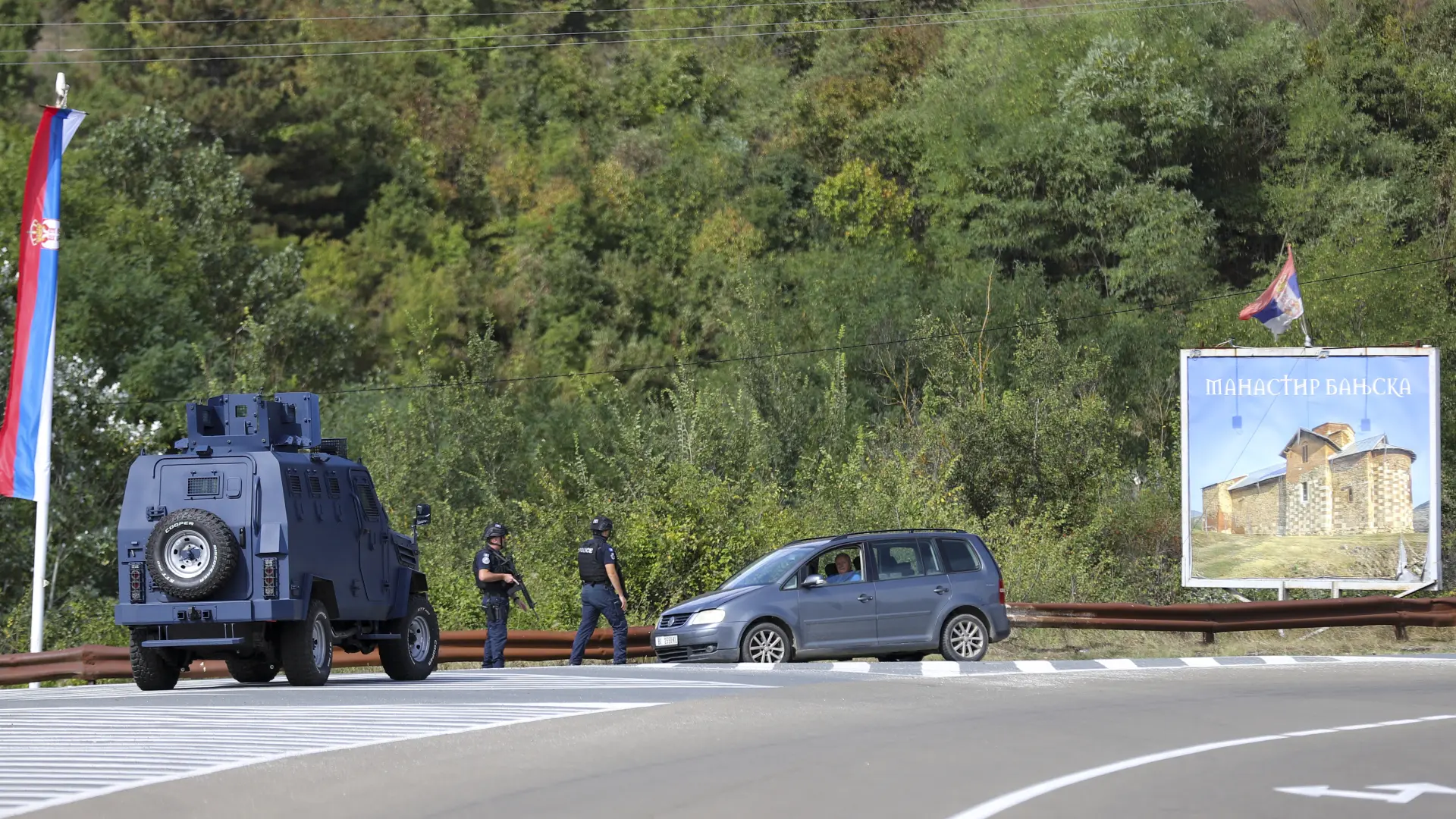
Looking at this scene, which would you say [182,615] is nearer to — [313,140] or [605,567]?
[605,567]

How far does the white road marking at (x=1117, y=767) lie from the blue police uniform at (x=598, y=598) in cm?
982

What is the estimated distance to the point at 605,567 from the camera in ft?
71.3

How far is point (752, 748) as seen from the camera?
12164mm

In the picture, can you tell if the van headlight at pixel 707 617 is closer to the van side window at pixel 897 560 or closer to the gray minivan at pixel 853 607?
the gray minivan at pixel 853 607

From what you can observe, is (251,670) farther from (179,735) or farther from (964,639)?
(964,639)

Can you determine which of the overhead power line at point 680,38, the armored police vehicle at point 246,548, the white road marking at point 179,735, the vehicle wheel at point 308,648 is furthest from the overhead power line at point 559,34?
the white road marking at point 179,735

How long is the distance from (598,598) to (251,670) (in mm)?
4197

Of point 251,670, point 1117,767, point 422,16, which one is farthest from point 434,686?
point 422,16

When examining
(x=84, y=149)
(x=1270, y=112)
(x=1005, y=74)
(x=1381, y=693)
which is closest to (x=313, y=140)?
(x=84, y=149)

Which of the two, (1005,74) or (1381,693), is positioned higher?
(1005,74)

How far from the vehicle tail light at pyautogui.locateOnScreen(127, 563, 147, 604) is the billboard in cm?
1653

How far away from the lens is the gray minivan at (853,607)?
69.1ft

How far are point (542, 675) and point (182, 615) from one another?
3.58 meters

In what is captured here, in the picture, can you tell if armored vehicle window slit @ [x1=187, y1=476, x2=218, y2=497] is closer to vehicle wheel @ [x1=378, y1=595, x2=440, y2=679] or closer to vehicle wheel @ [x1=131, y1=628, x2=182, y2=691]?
vehicle wheel @ [x1=131, y1=628, x2=182, y2=691]
